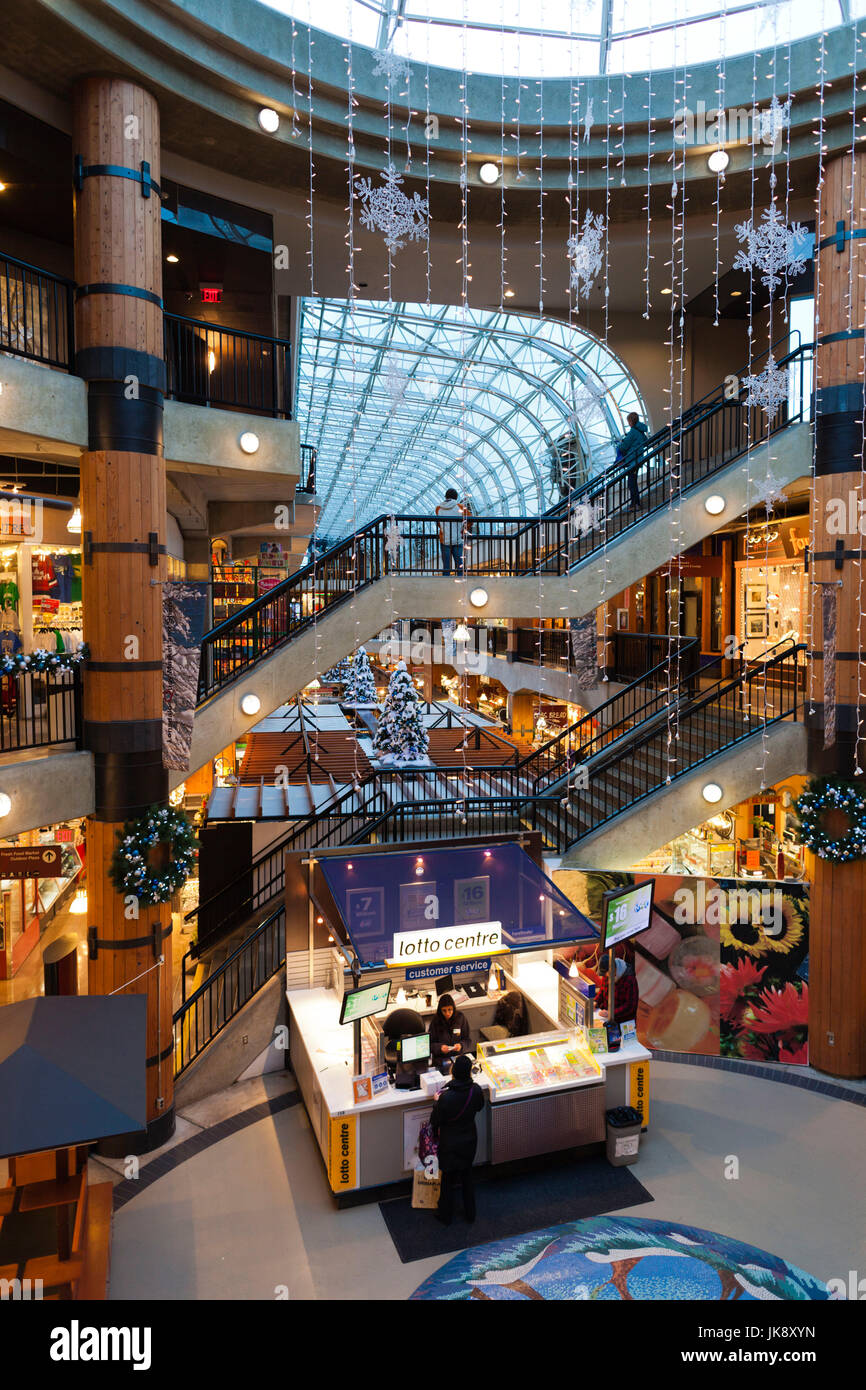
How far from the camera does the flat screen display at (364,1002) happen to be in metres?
7.67

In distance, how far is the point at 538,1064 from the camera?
8.41m

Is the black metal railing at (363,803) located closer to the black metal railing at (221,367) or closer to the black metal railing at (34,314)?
the black metal railing at (221,367)

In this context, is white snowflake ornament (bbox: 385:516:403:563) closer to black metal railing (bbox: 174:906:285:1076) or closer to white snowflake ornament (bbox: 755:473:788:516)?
white snowflake ornament (bbox: 755:473:788:516)

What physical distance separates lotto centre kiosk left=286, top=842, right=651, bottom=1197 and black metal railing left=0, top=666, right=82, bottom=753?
3.21 metres

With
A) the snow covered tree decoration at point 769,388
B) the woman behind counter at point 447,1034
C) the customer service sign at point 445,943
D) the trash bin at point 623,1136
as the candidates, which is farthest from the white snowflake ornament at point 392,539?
the trash bin at point 623,1136

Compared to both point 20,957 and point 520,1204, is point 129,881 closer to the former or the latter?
point 520,1204

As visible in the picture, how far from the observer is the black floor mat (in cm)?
714

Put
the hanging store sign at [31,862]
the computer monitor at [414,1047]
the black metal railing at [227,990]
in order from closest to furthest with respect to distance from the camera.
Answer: the computer monitor at [414,1047]
the hanging store sign at [31,862]
the black metal railing at [227,990]

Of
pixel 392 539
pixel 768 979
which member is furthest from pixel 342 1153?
pixel 392 539

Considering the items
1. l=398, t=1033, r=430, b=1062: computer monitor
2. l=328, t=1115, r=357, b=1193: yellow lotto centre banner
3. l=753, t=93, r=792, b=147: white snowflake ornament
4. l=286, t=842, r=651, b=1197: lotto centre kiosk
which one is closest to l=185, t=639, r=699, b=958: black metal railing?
l=286, t=842, r=651, b=1197: lotto centre kiosk

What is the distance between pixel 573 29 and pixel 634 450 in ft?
18.4

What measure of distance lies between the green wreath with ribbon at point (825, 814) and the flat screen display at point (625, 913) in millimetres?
2637

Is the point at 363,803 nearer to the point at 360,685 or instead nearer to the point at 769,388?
the point at 769,388

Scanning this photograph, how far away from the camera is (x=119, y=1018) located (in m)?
6.44
